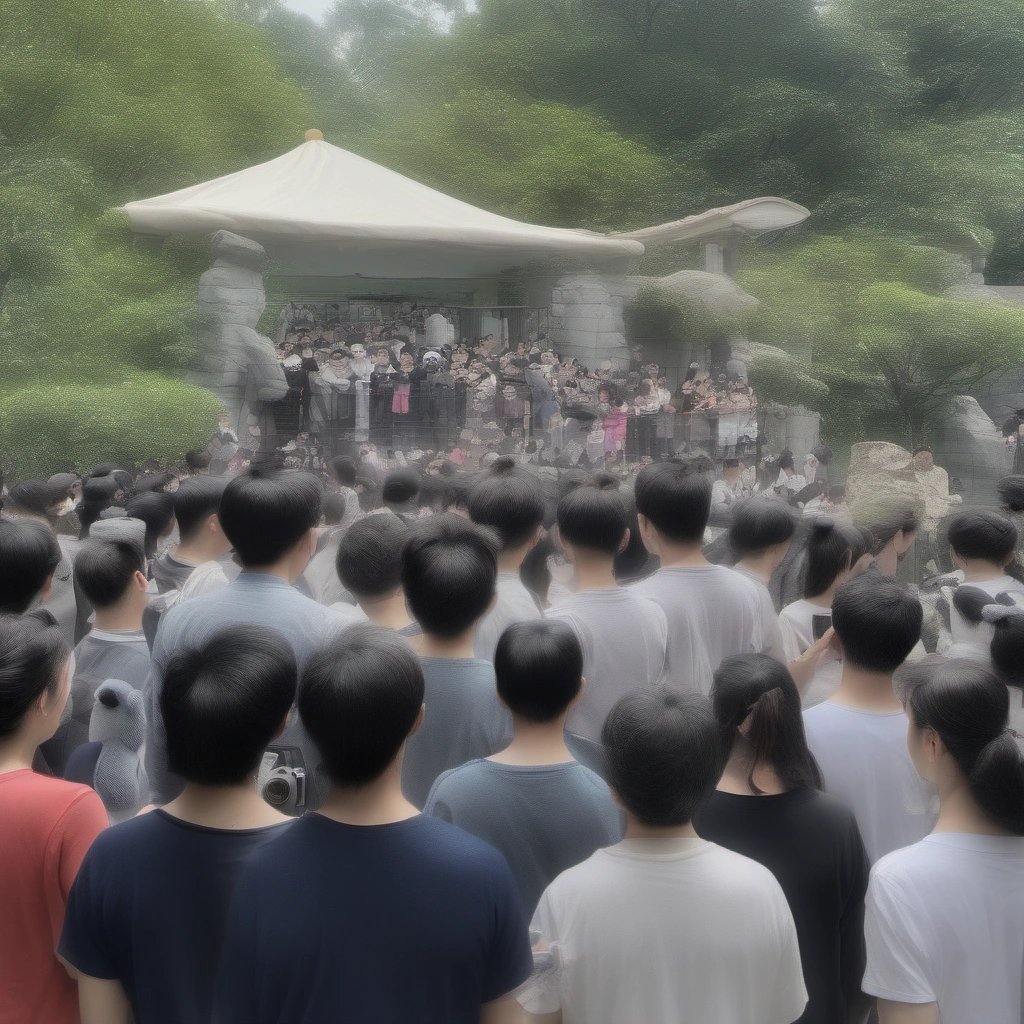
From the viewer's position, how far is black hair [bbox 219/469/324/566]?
2789 mm

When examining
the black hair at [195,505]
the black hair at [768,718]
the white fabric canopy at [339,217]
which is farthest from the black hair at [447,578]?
the white fabric canopy at [339,217]

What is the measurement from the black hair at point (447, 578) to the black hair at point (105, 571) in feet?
2.52

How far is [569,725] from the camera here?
9.39ft

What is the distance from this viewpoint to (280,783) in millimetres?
2107

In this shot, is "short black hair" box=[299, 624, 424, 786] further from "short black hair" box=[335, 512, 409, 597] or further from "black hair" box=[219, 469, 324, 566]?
"short black hair" box=[335, 512, 409, 597]

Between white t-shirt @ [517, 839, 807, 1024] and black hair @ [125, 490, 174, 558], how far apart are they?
3.01m

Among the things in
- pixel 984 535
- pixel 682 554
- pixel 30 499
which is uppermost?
pixel 984 535

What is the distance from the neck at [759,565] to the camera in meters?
3.68

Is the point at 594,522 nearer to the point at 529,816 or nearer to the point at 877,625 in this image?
the point at 877,625

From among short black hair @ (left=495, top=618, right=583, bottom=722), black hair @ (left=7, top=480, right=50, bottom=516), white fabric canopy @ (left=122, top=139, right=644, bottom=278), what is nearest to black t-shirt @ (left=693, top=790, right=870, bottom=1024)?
short black hair @ (left=495, top=618, right=583, bottom=722)

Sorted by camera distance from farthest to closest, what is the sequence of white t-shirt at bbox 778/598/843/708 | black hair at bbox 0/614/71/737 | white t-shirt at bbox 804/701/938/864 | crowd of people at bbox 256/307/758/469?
crowd of people at bbox 256/307/758/469 → white t-shirt at bbox 778/598/843/708 → white t-shirt at bbox 804/701/938/864 → black hair at bbox 0/614/71/737

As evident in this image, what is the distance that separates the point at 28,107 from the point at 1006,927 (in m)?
12.3

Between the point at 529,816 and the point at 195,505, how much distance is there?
191cm

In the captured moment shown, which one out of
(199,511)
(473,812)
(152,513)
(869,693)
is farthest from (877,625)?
(152,513)
